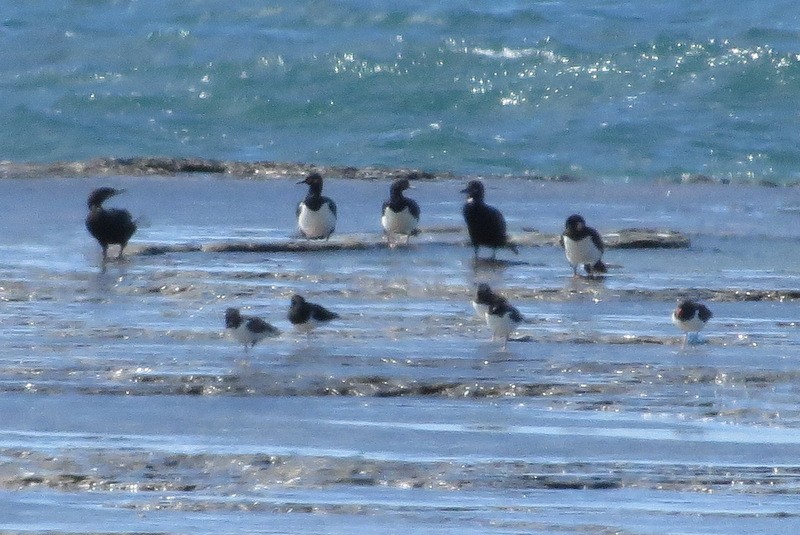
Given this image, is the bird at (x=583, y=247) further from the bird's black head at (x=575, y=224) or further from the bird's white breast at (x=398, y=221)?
the bird's white breast at (x=398, y=221)

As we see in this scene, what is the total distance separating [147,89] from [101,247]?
21875 millimetres

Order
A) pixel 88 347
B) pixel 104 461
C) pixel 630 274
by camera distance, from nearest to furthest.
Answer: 1. pixel 104 461
2. pixel 88 347
3. pixel 630 274

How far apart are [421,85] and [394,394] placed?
1076 inches

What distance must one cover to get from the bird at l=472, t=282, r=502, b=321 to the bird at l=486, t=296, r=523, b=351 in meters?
0.16

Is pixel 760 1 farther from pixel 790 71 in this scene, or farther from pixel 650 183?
pixel 650 183

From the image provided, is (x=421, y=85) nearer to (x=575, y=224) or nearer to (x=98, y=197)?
(x=98, y=197)

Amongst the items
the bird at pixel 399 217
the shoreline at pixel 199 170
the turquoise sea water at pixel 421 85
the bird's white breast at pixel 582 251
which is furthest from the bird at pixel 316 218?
the turquoise sea water at pixel 421 85

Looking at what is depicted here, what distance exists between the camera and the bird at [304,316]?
11.1 m

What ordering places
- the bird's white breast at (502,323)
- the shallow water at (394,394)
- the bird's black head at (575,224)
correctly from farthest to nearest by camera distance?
the bird's black head at (575,224) → the bird's white breast at (502,323) → the shallow water at (394,394)

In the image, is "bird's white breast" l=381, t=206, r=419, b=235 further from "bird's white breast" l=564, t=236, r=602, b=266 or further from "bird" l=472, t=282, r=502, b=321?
"bird" l=472, t=282, r=502, b=321

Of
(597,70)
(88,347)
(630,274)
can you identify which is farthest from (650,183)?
(88,347)

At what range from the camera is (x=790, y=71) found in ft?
117

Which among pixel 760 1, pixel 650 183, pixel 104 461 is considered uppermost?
pixel 760 1

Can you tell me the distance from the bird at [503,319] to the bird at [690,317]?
0.95 metres
